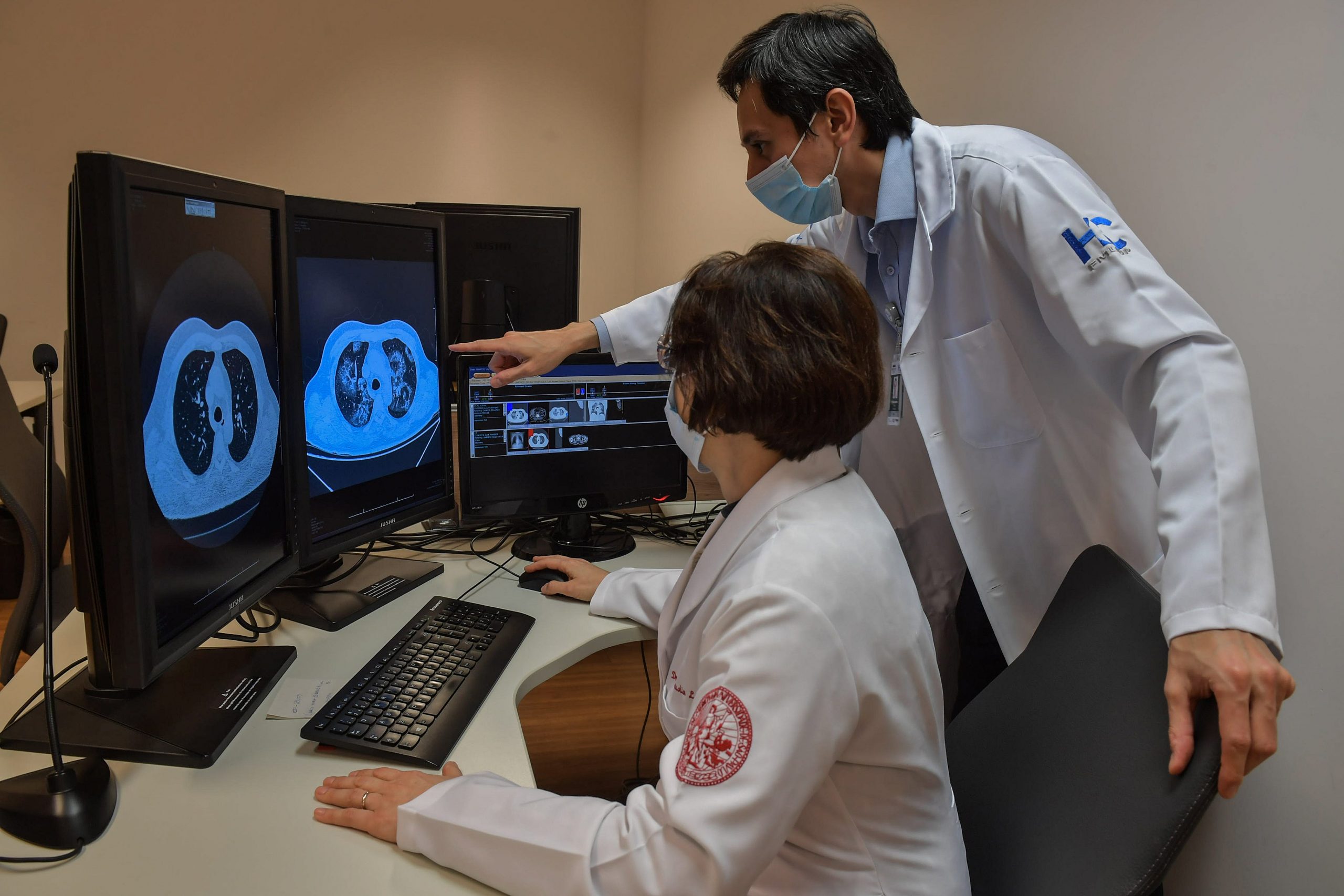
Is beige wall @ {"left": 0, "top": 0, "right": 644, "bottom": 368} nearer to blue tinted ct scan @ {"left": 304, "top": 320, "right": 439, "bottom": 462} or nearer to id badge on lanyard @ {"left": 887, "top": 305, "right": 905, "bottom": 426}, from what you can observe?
blue tinted ct scan @ {"left": 304, "top": 320, "right": 439, "bottom": 462}

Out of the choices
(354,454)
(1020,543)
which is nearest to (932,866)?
(1020,543)

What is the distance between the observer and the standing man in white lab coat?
1072 millimetres

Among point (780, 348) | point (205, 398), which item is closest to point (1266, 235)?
point (780, 348)

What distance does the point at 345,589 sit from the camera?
1.36 metres

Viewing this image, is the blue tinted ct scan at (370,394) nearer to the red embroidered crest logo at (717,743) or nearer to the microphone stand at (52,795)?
the microphone stand at (52,795)

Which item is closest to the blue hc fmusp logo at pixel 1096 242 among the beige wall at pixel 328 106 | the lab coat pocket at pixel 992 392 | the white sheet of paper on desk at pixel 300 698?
the lab coat pocket at pixel 992 392

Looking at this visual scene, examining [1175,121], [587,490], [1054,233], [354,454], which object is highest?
[1175,121]

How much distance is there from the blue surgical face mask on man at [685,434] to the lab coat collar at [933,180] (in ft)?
1.64

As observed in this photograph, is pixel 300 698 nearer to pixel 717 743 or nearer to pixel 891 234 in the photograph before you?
pixel 717 743

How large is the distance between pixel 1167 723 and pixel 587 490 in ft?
3.77

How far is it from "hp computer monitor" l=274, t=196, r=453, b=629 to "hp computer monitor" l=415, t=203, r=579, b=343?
0.56 meters

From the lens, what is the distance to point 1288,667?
1208 millimetres

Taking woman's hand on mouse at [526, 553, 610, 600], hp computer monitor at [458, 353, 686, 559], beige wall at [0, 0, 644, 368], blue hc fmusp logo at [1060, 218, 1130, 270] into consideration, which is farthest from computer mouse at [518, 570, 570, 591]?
beige wall at [0, 0, 644, 368]

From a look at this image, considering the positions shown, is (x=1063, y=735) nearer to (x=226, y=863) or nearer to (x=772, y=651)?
(x=772, y=651)
